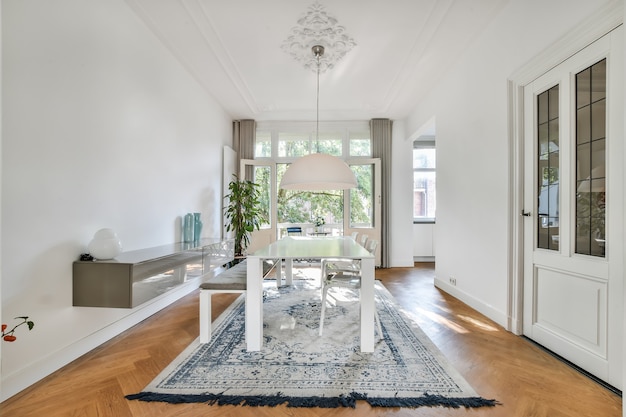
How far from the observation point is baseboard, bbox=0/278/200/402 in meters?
1.84

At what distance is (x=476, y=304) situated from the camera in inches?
134

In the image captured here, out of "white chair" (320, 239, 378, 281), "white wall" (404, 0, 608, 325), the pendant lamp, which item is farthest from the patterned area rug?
the pendant lamp

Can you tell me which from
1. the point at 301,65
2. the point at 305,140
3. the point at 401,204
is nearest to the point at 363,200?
the point at 401,204

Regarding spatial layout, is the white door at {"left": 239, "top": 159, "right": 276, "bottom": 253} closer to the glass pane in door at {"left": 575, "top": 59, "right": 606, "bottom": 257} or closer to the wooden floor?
the wooden floor

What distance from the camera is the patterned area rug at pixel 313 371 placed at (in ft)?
5.96

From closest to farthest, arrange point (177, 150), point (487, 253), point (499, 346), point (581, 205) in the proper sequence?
point (581, 205) < point (499, 346) < point (487, 253) < point (177, 150)

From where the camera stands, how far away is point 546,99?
2529mm

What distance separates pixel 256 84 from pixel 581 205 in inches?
162

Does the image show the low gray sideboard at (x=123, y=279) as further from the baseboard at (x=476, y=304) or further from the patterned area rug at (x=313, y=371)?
the baseboard at (x=476, y=304)

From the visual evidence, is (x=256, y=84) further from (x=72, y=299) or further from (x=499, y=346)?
(x=499, y=346)

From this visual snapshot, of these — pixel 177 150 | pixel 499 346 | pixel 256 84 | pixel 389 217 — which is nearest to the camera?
pixel 499 346

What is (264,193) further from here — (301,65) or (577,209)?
(577,209)

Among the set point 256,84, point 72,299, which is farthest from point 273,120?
point 72,299

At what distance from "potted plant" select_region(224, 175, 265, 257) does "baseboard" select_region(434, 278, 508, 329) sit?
3310 millimetres
